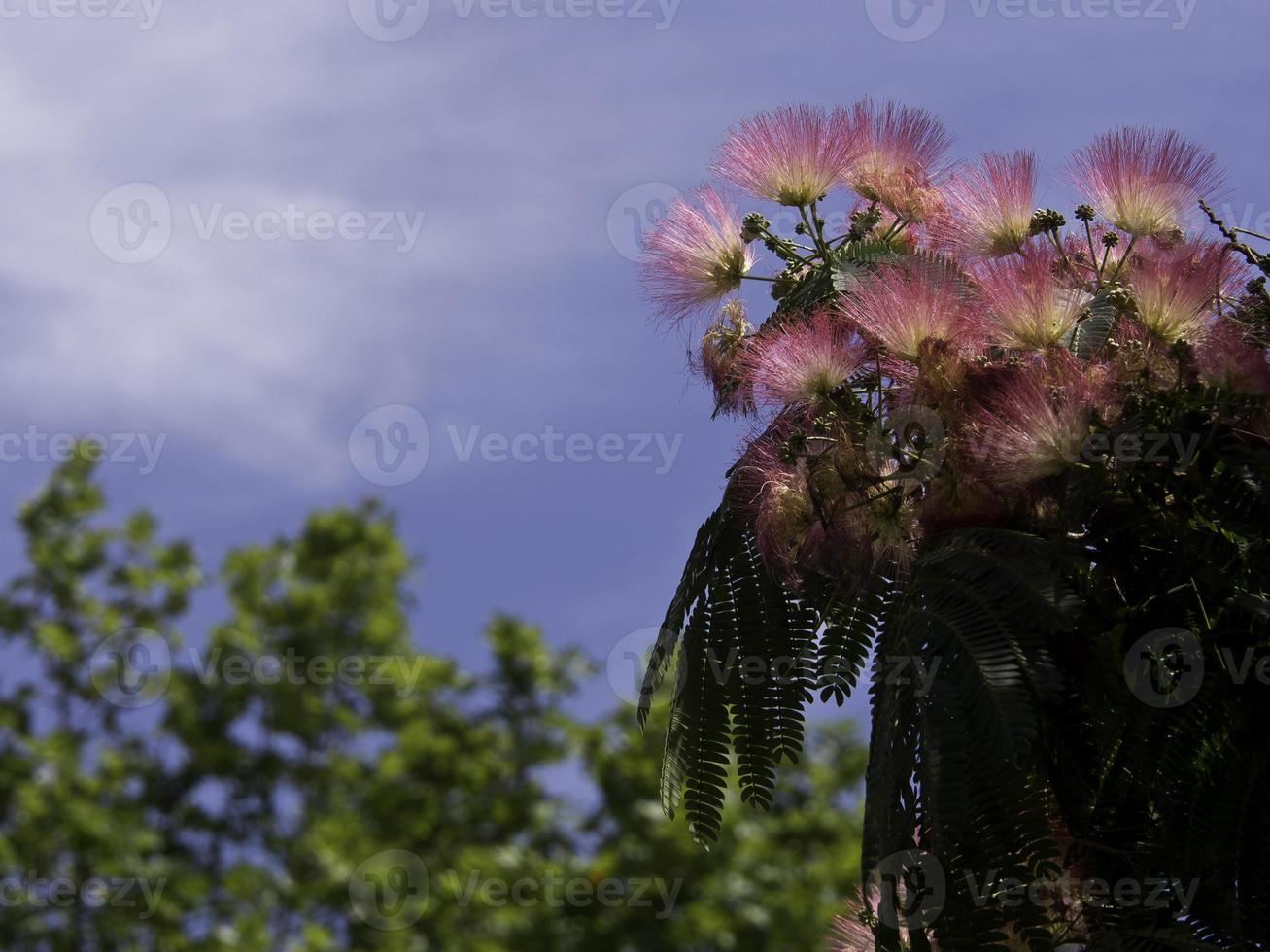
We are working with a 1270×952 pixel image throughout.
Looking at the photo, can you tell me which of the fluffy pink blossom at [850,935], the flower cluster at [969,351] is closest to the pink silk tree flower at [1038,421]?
the flower cluster at [969,351]

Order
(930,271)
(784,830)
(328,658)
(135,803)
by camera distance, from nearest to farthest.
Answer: (930,271) < (784,830) < (135,803) < (328,658)

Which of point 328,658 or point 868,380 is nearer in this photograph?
point 868,380

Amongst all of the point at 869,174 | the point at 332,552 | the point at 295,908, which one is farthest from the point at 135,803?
the point at 869,174

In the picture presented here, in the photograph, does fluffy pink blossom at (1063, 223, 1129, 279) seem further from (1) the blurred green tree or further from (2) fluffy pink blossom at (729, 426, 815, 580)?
(1) the blurred green tree

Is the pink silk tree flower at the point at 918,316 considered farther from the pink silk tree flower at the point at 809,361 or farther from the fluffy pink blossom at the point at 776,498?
the fluffy pink blossom at the point at 776,498

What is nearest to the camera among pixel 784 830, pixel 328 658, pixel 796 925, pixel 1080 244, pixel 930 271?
pixel 930 271

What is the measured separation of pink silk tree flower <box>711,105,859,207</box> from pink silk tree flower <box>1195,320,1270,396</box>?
0.85 metres

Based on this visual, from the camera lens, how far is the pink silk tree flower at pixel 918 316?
2682mm

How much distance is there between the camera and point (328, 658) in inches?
689

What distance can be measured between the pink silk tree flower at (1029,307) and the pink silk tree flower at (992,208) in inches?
8.0

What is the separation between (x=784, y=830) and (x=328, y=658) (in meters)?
5.72

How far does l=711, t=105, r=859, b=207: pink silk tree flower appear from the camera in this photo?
3135 millimetres

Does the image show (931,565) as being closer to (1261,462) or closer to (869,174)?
(1261,462)

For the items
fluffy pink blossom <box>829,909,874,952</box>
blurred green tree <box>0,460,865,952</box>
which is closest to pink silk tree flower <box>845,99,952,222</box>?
fluffy pink blossom <box>829,909,874,952</box>
